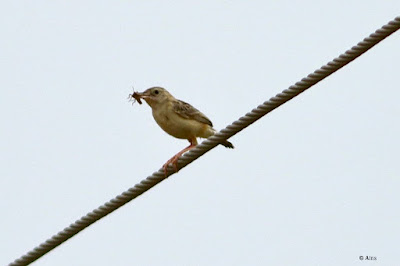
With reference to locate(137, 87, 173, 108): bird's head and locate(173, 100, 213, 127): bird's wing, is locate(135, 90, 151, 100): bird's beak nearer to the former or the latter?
locate(137, 87, 173, 108): bird's head

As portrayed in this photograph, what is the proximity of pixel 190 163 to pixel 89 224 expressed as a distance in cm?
118

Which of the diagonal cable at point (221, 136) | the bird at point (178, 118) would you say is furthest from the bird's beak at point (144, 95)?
the diagonal cable at point (221, 136)

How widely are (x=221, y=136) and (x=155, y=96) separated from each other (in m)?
3.44


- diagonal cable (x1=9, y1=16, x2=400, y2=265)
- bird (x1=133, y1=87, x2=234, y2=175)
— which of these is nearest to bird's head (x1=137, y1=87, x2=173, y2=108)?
bird (x1=133, y1=87, x2=234, y2=175)

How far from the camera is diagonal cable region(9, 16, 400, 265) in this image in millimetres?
9156

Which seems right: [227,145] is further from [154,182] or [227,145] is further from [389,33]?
[389,33]

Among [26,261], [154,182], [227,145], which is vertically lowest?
[26,261]

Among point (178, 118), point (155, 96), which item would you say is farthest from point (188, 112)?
point (155, 96)

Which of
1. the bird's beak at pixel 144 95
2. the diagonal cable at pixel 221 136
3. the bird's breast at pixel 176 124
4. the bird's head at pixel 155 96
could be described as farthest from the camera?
the bird's beak at pixel 144 95

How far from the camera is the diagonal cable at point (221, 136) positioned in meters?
9.16

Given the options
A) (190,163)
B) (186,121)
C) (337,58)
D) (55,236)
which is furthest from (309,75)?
(186,121)

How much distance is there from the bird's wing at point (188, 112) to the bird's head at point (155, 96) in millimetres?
154

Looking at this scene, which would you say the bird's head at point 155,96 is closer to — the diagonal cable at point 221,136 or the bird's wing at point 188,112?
the bird's wing at point 188,112

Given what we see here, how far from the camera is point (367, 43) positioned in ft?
30.0
